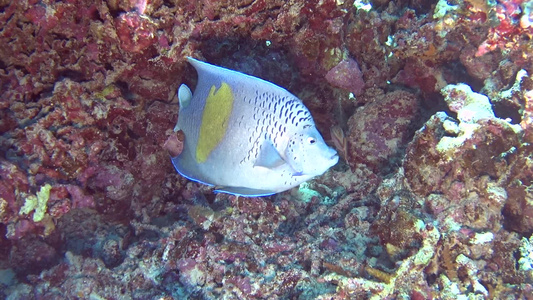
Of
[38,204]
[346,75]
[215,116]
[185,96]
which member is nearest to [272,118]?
[215,116]

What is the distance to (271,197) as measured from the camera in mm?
3445

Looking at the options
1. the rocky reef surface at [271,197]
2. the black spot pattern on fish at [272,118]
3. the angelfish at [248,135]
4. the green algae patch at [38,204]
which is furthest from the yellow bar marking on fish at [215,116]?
the green algae patch at [38,204]

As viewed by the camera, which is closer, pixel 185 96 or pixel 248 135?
pixel 248 135

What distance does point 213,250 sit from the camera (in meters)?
2.87

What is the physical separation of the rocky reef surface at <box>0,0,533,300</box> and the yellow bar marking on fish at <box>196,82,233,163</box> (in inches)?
29.5

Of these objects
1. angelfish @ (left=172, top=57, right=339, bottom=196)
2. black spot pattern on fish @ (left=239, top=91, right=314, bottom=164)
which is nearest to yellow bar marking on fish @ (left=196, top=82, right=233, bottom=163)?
angelfish @ (left=172, top=57, right=339, bottom=196)

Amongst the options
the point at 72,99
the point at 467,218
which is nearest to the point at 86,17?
the point at 72,99

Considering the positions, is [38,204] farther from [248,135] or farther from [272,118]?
[272,118]

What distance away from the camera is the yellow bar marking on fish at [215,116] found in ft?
7.96

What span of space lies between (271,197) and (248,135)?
122cm

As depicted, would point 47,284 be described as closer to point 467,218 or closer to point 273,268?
point 273,268

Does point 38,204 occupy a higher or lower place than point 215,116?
lower

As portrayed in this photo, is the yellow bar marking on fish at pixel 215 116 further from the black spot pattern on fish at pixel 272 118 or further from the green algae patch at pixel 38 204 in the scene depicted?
the green algae patch at pixel 38 204

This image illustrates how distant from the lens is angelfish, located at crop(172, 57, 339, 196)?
7.45 feet
